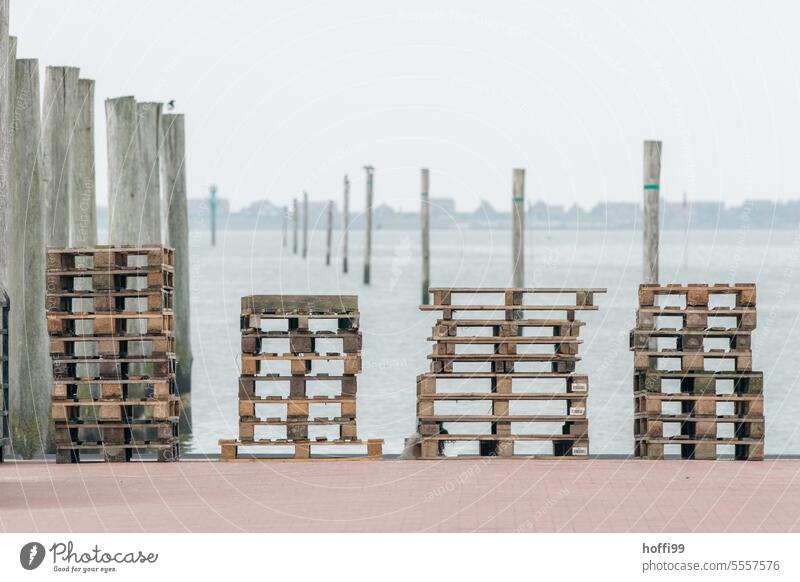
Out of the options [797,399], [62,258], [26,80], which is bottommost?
[797,399]

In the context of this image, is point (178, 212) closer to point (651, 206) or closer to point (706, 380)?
point (651, 206)

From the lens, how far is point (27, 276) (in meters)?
21.5

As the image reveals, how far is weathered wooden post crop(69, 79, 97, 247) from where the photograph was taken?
2509cm

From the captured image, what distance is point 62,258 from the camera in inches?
708

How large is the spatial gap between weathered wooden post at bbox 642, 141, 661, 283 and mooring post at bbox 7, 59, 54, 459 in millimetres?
11287

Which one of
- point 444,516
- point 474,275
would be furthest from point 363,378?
point 474,275

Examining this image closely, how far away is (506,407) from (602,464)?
4.51ft

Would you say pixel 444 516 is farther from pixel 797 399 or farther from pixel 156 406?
pixel 797 399

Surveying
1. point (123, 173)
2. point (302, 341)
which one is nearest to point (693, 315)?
point (302, 341)

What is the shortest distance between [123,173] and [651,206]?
9.68 m

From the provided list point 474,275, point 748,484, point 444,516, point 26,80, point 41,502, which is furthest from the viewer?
point 474,275

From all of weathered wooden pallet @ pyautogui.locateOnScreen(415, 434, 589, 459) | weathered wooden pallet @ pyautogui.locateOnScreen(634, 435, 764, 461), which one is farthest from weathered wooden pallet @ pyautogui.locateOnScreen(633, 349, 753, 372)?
weathered wooden pallet @ pyautogui.locateOnScreen(415, 434, 589, 459)

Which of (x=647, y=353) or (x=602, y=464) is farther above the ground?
(x=647, y=353)

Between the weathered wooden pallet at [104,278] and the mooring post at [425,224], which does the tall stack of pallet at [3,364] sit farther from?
the mooring post at [425,224]
